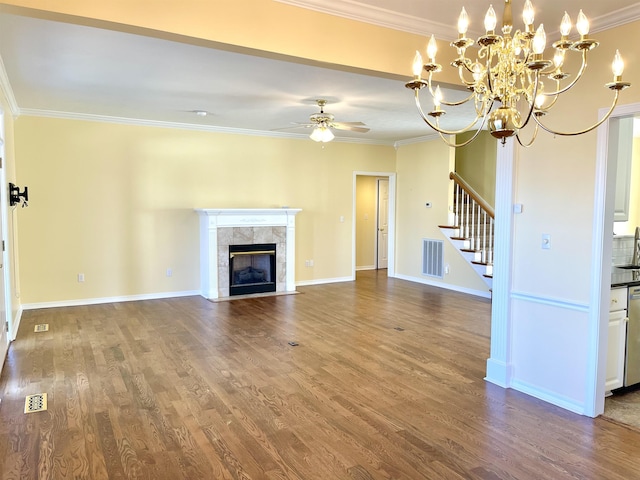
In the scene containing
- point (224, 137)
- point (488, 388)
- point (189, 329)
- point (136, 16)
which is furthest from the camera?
point (224, 137)

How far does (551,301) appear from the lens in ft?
11.1

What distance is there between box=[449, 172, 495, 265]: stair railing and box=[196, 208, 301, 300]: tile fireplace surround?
9.32ft

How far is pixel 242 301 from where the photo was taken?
22.9ft

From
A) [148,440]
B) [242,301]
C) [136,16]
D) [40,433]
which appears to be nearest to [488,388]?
[148,440]

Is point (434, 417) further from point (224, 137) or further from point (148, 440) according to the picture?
point (224, 137)

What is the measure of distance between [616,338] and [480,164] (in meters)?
5.27

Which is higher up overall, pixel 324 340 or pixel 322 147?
pixel 322 147

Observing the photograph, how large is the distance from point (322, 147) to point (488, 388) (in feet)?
18.9

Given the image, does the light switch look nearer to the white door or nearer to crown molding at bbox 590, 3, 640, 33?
crown molding at bbox 590, 3, 640, 33

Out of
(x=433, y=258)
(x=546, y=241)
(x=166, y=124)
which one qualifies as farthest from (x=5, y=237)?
(x=433, y=258)

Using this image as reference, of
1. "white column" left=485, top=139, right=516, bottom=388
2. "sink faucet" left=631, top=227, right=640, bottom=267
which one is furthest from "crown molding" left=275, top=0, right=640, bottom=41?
"sink faucet" left=631, top=227, right=640, bottom=267

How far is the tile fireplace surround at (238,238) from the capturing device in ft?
23.3

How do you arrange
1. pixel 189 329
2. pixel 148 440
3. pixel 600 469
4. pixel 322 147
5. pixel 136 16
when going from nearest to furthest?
pixel 136 16 → pixel 600 469 → pixel 148 440 → pixel 189 329 → pixel 322 147

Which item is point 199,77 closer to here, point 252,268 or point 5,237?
point 5,237
